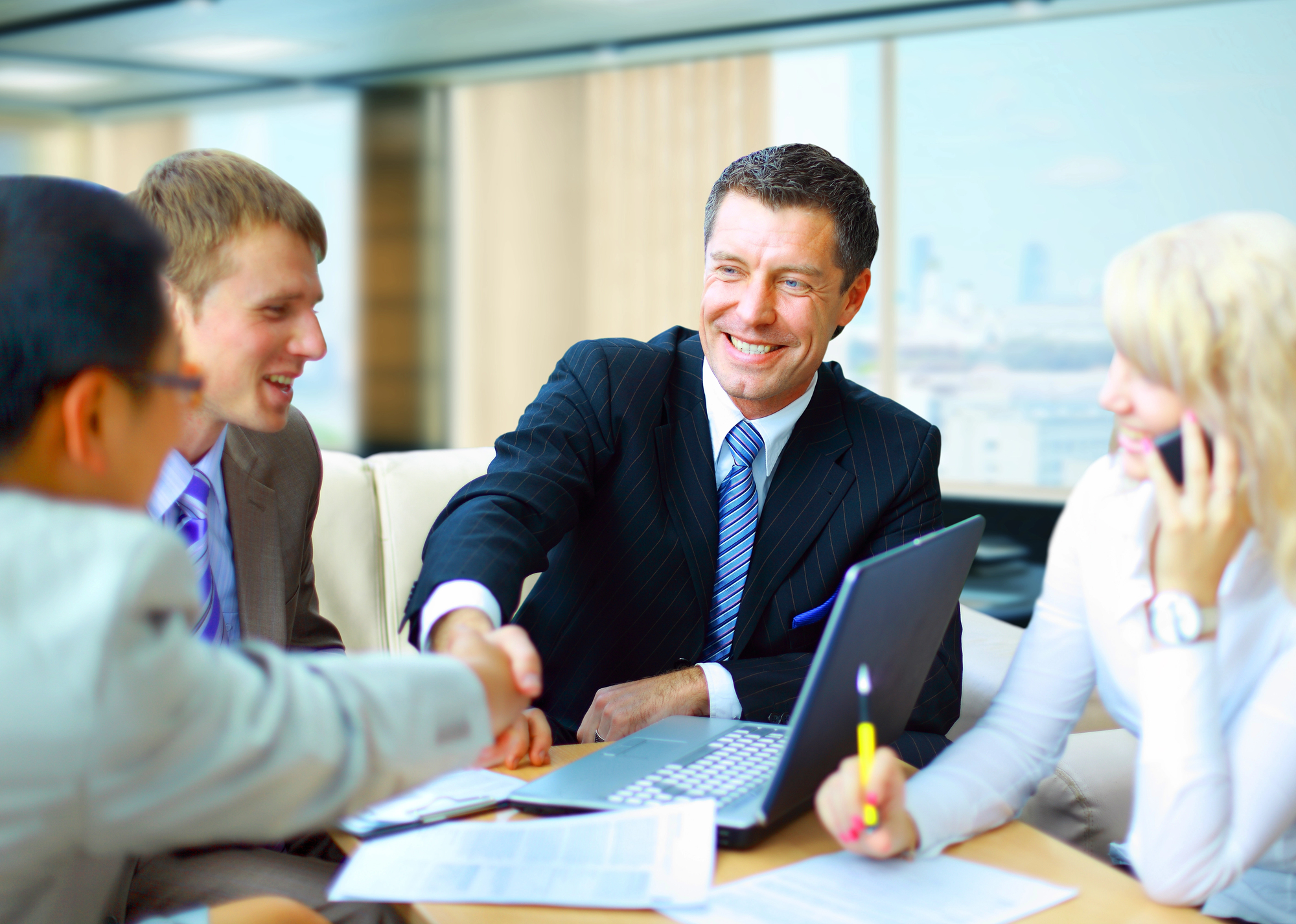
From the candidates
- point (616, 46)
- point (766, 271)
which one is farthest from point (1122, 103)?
point (766, 271)

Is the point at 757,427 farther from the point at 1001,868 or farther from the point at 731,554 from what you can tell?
the point at 1001,868

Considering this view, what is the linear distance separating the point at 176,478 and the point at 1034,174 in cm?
432

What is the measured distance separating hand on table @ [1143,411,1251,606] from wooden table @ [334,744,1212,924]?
293mm

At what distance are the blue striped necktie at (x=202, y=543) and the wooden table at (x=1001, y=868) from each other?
544 mm

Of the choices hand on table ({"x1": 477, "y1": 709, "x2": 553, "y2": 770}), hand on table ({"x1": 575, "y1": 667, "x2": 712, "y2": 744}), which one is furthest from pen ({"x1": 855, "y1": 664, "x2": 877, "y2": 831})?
hand on table ({"x1": 575, "y1": 667, "x2": 712, "y2": 744})

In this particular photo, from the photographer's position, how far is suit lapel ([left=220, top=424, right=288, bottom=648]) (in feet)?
5.24

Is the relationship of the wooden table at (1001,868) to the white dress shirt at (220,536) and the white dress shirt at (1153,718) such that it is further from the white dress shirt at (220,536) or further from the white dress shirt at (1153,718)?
the white dress shirt at (220,536)

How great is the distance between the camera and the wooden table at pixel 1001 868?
0.92 m

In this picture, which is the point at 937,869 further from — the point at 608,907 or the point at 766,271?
the point at 766,271

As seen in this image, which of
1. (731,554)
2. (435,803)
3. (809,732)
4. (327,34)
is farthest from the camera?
(327,34)

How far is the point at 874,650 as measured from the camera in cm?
100

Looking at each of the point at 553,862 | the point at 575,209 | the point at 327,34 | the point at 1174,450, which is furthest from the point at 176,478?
the point at 575,209

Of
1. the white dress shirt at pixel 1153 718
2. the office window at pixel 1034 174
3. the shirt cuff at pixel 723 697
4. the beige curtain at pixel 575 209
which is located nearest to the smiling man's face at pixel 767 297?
the shirt cuff at pixel 723 697

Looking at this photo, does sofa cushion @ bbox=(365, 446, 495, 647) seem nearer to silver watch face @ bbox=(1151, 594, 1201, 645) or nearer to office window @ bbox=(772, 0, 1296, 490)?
silver watch face @ bbox=(1151, 594, 1201, 645)
